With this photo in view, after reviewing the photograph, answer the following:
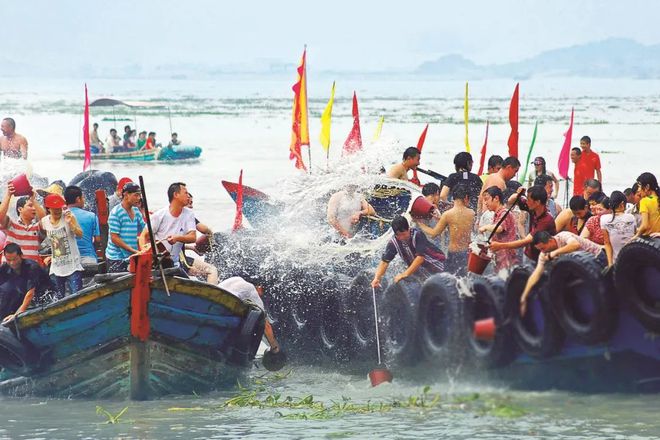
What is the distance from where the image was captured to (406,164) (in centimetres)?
1688

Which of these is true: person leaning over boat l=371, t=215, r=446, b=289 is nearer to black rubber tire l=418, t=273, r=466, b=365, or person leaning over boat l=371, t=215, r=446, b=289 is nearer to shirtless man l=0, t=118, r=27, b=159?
black rubber tire l=418, t=273, r=466, b=365

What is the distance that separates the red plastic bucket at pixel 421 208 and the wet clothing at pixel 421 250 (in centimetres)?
26

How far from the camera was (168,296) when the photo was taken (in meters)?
14.0

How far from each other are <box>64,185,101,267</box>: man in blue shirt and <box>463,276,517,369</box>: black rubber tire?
3.81 m

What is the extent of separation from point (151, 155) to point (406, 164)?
105 ft

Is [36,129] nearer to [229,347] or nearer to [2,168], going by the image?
[2,168]

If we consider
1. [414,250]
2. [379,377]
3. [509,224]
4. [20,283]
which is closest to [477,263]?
[509,224]

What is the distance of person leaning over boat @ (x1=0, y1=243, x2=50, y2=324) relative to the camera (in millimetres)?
14711

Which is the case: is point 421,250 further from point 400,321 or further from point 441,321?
point 400,321

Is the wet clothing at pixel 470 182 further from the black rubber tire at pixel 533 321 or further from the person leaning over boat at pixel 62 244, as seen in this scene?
the person leaning over boat at pixel 62 244

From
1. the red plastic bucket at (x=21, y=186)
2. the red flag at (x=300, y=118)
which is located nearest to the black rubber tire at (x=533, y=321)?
the red plastic bucket at (x=21, y=186)

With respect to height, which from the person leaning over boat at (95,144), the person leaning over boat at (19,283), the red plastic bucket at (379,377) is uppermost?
the person leaning over boat at (95,144)

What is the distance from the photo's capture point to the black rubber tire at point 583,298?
13.0 m

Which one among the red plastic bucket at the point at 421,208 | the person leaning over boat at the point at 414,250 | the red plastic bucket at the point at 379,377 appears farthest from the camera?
the red plastic bucket at the point at 379,377
